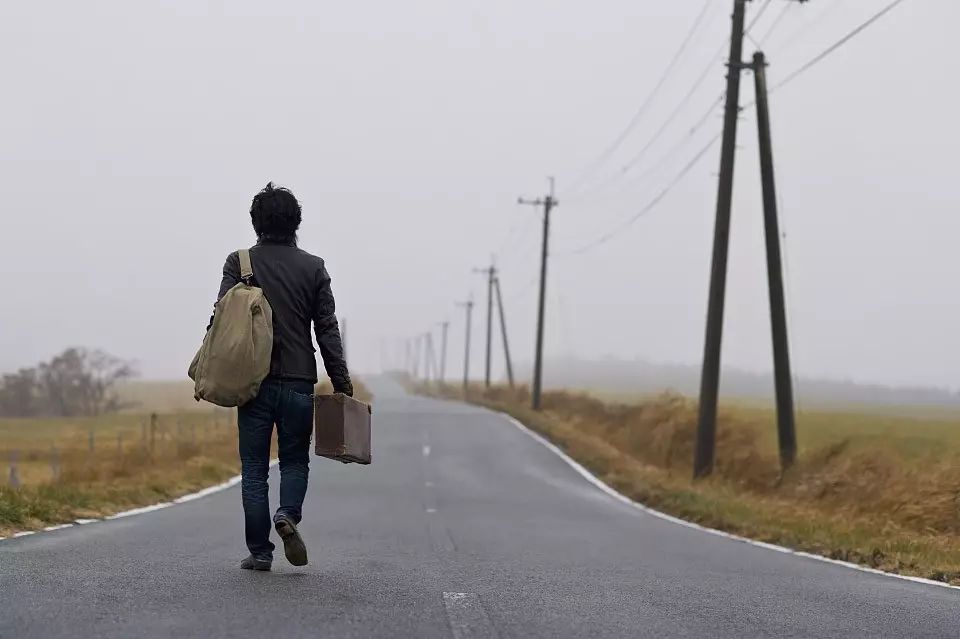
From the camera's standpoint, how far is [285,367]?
7.20 metres

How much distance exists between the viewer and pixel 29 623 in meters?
5.46

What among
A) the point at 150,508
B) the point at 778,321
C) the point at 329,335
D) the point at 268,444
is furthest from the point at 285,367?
the point at 778,321

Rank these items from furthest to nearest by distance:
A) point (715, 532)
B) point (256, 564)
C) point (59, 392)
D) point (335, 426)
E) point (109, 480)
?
point (59, 392), point (109, 480), point (715, 532), point (256, 564), point (335, 426)

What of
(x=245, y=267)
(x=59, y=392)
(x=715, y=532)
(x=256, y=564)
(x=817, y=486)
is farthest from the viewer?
(x=59, y=392)

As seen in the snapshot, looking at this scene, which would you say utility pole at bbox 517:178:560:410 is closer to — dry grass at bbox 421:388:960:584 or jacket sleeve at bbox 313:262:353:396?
dry grass at bbox 421:388:960:584

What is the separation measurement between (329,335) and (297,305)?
0.26 metres

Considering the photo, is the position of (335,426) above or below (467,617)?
above

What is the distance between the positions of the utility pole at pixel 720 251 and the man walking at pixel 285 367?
1662 centimetres

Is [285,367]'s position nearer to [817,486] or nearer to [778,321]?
[817,486]

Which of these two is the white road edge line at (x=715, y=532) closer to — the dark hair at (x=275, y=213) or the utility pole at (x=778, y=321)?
the utility pole at (x=778, y=321)

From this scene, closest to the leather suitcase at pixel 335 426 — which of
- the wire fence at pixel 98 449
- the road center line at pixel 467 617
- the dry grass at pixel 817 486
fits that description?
the road center line at pixel 467 617

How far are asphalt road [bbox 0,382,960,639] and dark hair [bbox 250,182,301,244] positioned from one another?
2034mm

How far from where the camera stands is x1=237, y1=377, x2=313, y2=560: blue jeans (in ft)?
23.6

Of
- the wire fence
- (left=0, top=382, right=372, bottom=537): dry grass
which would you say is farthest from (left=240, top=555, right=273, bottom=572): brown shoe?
the wire fence
